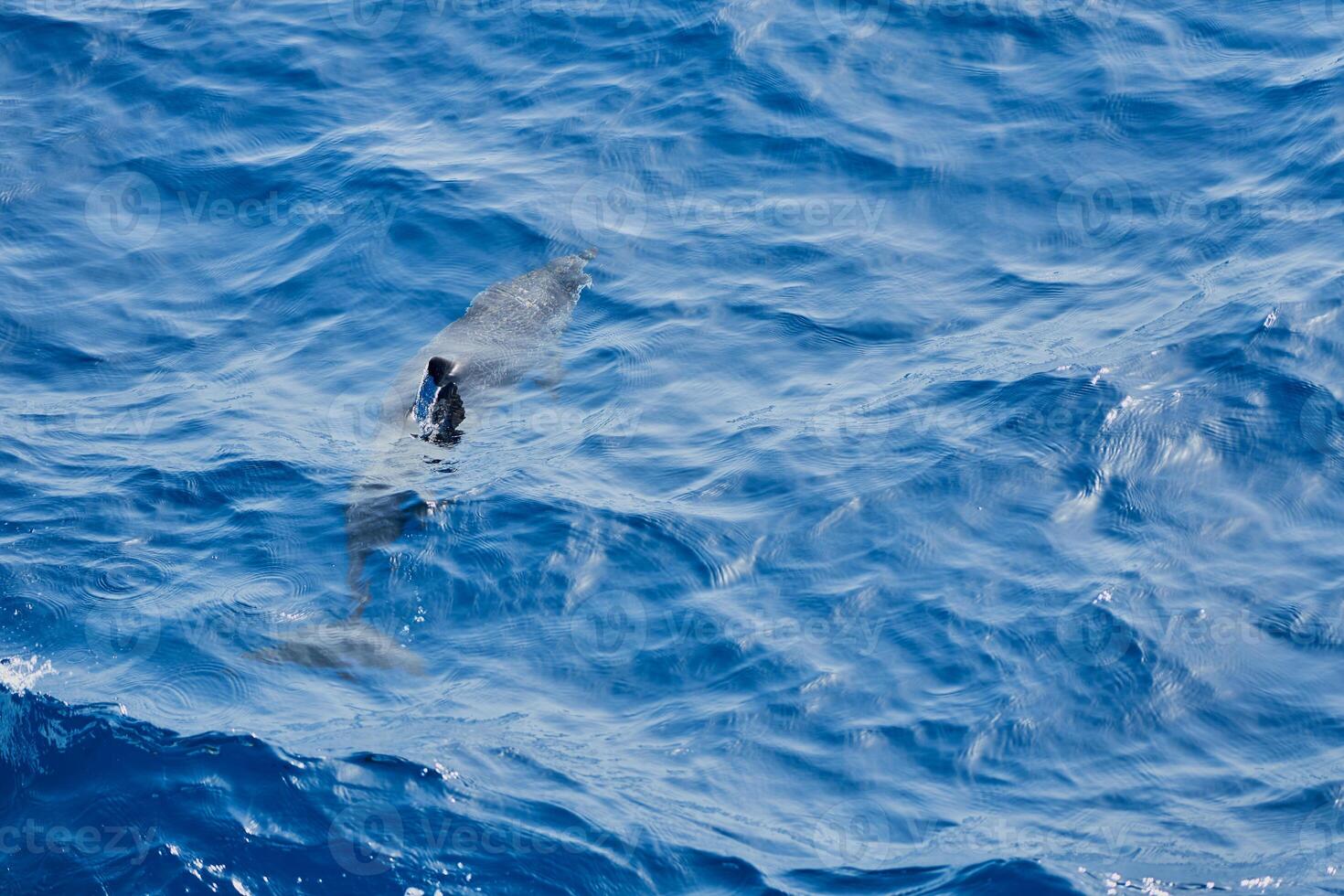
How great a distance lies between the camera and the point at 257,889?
25.2ft

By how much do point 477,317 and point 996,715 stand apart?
6.42 m

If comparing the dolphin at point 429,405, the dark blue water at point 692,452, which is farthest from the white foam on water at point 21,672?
the dolphin at point 429,405

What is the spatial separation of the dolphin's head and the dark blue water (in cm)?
31

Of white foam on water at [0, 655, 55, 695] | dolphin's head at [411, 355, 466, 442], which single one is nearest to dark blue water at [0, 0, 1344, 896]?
white foam on water at [0, 655, 55, 695]

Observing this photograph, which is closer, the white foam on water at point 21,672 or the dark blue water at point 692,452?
the dark blue water at point 692,452

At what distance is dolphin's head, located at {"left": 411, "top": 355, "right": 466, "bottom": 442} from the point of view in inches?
452

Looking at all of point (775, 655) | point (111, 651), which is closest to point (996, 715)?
point (775, 655)

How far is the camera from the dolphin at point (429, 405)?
9586 millimetres

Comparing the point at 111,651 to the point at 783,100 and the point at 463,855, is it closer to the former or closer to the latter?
the point at 463,855

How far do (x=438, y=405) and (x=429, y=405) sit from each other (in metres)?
0.10

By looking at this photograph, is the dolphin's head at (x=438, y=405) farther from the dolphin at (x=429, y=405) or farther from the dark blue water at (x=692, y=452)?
the dark blue water at (x=692, y=452)

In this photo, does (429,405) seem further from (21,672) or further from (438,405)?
(21,672)

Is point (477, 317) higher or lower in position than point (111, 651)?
higher

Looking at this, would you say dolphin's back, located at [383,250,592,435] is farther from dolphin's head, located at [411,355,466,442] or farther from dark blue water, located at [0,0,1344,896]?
dark blue water, located at [0,0,1344,896]
